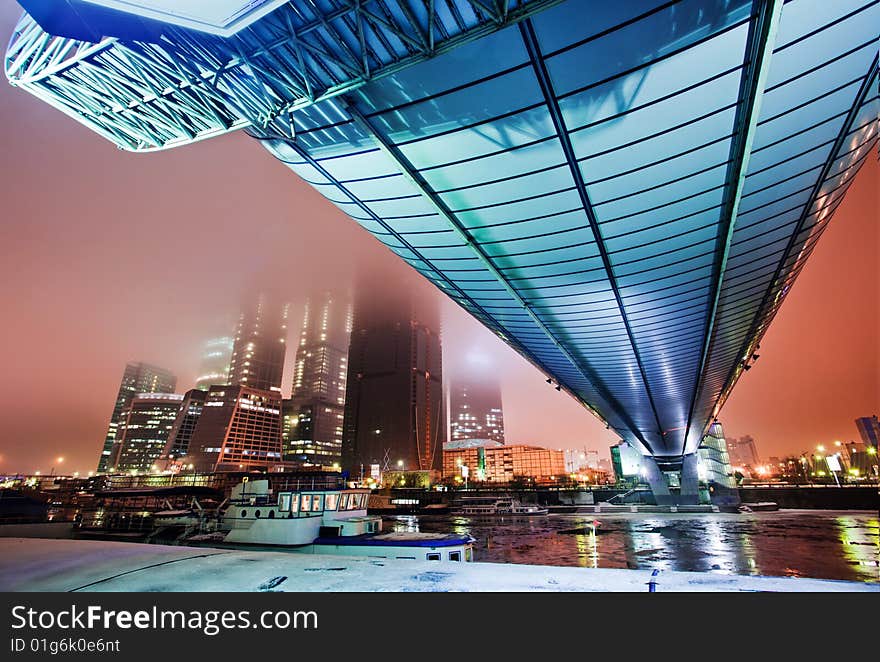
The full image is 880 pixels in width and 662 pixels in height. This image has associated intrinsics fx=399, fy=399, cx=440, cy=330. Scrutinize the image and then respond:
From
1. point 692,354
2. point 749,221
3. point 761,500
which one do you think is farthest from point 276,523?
point 761,500

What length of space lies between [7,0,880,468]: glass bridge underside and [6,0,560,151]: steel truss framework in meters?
0.15

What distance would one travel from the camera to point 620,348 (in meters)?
30.5

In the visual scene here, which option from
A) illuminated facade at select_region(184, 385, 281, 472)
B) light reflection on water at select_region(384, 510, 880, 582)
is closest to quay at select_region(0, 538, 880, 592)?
light reflection on water at select_region(384, 510, 880, 582)

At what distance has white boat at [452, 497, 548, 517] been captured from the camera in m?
70.3

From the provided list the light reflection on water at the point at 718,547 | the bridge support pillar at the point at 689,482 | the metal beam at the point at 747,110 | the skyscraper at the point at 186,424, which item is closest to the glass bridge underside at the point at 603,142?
the metal beam at the point at 747,110

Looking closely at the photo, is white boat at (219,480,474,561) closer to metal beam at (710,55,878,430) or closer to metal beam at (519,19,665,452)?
metal beam at (519,19,665,452)

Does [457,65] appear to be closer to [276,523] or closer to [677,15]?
[677,15]

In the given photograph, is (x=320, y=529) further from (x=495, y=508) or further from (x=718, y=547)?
(x=495, y=508)

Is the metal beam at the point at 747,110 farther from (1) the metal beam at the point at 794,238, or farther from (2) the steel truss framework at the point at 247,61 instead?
(2) the steel truss framework at the point at 247,61

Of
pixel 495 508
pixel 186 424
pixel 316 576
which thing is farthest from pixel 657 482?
pixel 186 424

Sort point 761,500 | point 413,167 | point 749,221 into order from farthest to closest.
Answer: point 761,500, point 749,221, point 413,167

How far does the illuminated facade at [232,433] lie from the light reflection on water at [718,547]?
157970 mm
